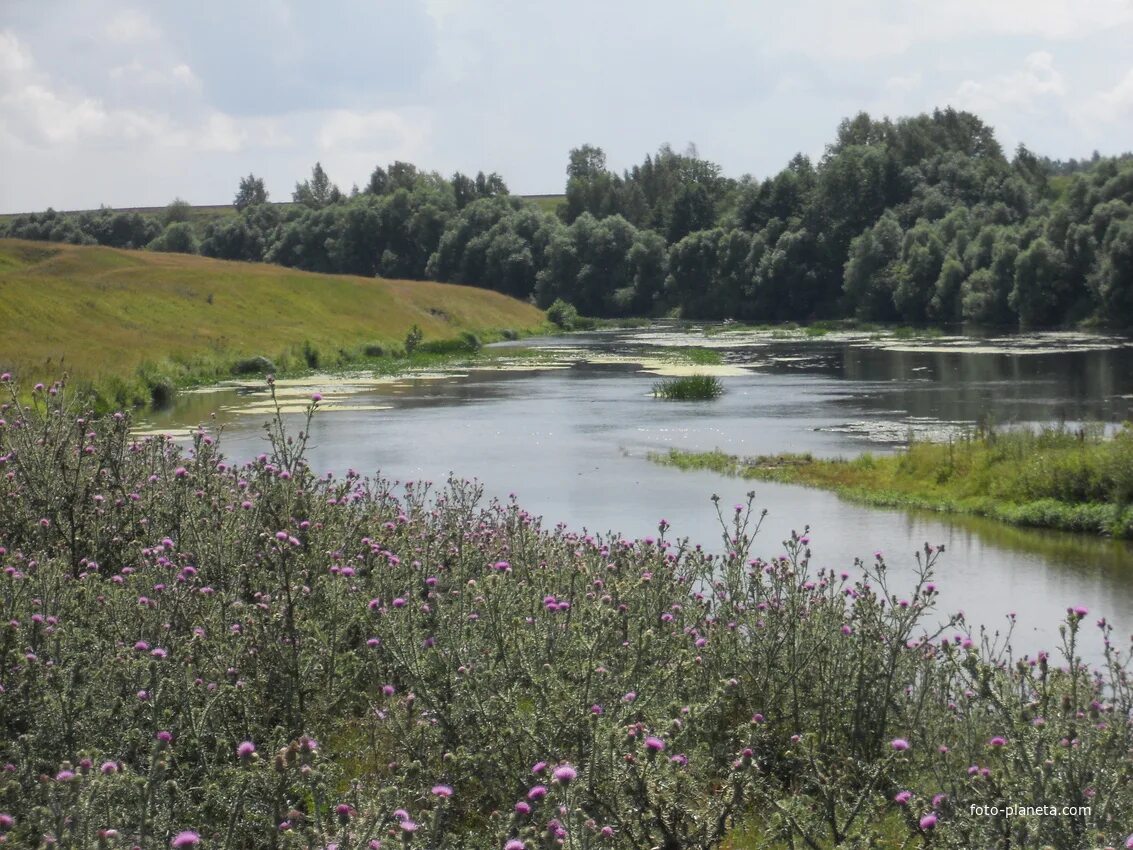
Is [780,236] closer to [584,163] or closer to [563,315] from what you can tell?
[563,315]

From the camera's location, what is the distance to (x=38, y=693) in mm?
5734

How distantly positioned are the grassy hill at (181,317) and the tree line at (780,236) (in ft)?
83.1

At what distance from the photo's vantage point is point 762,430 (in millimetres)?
31562

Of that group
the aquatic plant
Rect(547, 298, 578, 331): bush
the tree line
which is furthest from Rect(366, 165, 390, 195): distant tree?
the aquatic plant

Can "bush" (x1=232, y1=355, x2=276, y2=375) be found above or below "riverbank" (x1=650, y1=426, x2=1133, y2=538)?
above

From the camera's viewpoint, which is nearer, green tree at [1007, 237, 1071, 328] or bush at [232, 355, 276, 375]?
bush at [232, 355, 276, 375]

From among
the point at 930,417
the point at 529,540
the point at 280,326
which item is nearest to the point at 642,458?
the point at 930,417

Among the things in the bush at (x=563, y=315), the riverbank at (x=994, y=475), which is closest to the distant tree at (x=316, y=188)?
the bush at (x=563, y=315)

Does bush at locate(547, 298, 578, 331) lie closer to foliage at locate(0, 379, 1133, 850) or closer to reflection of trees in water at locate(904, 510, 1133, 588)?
reflection of trees in water at locate(904, 510, 1133, 588)

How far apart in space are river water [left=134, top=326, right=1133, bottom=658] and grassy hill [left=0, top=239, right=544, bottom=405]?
148 inches

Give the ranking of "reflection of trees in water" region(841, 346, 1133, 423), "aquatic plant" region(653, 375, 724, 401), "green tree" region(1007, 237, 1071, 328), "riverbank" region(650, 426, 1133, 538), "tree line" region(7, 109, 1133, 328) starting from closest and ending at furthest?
"riverbank" region(650, 426, 1133, 538), "reflection of trees in water" region(841, 346, 1133, 423), "aquatic plant" region(653, 375, 724, 401), "green tree" region(1007, 237, 1071, 328), "tree line" region(7, 109, 1133, 328)

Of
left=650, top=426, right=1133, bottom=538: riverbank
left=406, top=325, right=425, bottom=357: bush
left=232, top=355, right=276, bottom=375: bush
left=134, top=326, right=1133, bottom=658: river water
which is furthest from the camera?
left=406, top=325, right=425, bottom=357: bush

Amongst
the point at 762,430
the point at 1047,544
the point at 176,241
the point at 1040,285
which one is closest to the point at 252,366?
the point at 762,430

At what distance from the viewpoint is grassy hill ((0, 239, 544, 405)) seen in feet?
138
